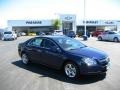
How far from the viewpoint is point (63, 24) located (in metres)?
77.5

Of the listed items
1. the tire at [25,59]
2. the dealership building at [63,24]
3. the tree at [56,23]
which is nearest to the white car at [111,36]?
the tire at [25,59]

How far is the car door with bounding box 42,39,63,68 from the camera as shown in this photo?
9.08m

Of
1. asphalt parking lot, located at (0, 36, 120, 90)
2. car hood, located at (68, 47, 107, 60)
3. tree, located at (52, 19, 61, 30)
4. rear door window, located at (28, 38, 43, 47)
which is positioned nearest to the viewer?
asphalt parking lot, located at (0, 36, 120, 90)

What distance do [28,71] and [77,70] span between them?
2545 millimetres

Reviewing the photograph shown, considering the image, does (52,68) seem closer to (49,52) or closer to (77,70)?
(49,52)

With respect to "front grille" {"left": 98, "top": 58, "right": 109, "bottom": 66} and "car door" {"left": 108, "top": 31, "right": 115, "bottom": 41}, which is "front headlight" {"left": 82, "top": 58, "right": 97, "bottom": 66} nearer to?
"front grille" {"left": 98, "top": 58, "right": 109, "bottom": 66}

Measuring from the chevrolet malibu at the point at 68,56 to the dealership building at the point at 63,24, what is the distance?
63385 mm

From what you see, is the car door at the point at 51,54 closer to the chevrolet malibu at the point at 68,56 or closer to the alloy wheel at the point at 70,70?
the chevrolet malibu at the point at 68,56

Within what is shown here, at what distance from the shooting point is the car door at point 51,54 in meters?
9.08

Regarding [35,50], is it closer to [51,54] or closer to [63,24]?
[51,54]

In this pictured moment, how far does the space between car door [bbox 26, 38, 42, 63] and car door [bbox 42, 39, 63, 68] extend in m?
0.37

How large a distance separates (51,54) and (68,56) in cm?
100

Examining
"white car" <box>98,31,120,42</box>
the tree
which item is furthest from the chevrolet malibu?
the tree

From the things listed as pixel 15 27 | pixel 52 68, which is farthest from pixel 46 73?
pixel 15 27
